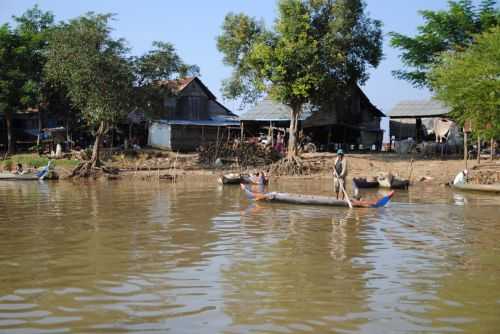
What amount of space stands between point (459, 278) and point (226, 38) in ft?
76.4

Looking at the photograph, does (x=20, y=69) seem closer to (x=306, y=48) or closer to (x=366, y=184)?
(x=306, y=48)

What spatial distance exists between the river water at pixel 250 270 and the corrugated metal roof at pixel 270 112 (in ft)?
57.9

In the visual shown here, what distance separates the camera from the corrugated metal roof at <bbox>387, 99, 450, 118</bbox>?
32375 millimetres

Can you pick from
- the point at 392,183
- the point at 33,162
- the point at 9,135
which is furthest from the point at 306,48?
the point at 9,135

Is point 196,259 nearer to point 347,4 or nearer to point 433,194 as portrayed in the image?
point 433,194

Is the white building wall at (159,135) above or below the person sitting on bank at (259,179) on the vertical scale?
above

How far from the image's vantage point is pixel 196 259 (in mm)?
8953

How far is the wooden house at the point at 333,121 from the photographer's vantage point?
32594 millimetres

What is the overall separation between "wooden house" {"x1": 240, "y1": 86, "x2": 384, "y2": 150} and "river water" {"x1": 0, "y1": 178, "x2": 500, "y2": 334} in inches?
684

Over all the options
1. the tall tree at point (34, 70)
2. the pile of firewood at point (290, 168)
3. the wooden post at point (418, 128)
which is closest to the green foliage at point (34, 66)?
the tall tree at point (34, 70)

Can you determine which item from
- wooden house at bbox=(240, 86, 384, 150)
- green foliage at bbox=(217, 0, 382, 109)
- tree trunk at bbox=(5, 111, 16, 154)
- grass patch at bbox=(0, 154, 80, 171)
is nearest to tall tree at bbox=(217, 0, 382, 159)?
green foliage at bbox=(217, 0, 382, 109)

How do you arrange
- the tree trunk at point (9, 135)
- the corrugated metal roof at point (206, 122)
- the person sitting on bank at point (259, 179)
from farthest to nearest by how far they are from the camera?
the corrugated metal roof at point (206, 122) < the tree trunk at point (9, 135) < the person sitting on bank at point (259, 179)

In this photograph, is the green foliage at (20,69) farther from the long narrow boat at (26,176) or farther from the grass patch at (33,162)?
the long narrow boat at (26,176)

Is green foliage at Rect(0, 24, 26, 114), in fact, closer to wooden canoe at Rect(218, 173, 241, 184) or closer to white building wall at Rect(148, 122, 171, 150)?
white building wall at Rect(148, 122, 171, 150)
